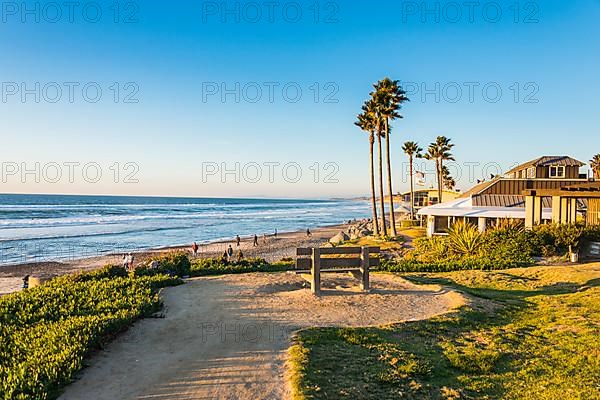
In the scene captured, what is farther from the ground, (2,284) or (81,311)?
(81,311)

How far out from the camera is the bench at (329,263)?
10.4 meters

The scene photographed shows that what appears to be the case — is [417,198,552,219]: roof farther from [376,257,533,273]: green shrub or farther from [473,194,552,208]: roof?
[376,257,533,273]: green shrub

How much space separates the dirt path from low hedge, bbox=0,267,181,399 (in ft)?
0.88

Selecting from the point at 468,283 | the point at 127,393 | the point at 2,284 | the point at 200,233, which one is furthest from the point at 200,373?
the point at 200,233

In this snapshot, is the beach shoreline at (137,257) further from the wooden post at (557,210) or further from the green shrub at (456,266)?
the wooden post at (557,210)

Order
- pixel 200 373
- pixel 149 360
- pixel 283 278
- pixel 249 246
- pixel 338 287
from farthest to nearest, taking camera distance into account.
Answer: pixel 249 246
pixel 283 278
pixel 338 287
pixel 149 360
pixel 200 373

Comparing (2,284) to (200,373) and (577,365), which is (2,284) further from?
(577,365)

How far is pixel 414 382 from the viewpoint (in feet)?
19.4

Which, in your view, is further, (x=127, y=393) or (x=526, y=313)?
(x=526, y=313)

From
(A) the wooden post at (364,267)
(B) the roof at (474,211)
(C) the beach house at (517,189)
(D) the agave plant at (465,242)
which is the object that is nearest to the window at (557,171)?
(C) the beach house at (517,189)

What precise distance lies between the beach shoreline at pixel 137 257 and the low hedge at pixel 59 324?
22.1 ft

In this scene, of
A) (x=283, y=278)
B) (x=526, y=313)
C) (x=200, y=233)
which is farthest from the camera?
(x=200, y=233)

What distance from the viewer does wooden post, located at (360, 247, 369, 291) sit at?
10677 millimetres

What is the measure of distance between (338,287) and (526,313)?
4254 mm
